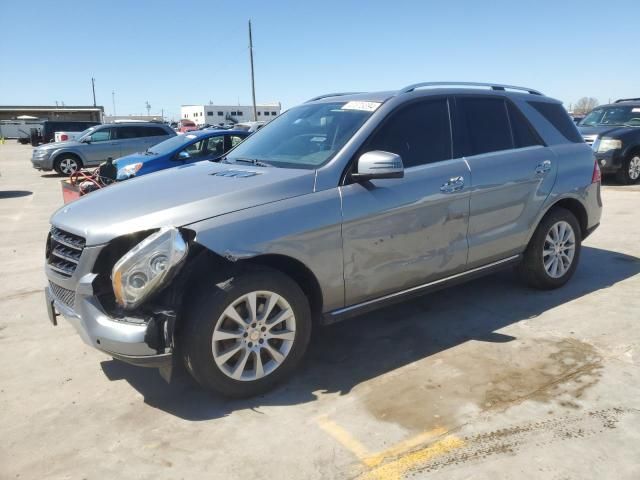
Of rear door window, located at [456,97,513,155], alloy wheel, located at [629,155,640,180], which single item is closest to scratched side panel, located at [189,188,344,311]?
rear door window, located at [456,97,513,155]

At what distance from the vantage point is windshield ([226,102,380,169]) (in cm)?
360

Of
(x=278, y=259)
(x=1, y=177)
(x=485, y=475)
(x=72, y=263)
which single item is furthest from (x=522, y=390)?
(x=1, y=177)

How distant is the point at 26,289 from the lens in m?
5.41

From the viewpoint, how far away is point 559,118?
4.83 m

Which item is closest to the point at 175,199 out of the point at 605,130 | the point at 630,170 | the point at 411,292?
the point at 411,292

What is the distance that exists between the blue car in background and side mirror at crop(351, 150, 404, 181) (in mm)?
6423

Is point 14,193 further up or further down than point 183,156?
further down

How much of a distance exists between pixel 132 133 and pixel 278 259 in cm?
1526

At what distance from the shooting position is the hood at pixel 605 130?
11.1m

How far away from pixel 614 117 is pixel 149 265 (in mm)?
12533

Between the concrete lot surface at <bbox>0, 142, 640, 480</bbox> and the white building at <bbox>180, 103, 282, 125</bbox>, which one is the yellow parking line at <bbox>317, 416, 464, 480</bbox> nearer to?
the concrete lot surface at <bbox>0, 142, 640, 480</bbox>

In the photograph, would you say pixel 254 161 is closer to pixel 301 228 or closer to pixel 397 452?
pixel 301 228

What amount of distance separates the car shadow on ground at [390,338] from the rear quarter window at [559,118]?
56.2 inches

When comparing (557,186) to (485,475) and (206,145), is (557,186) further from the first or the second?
(206,145)
